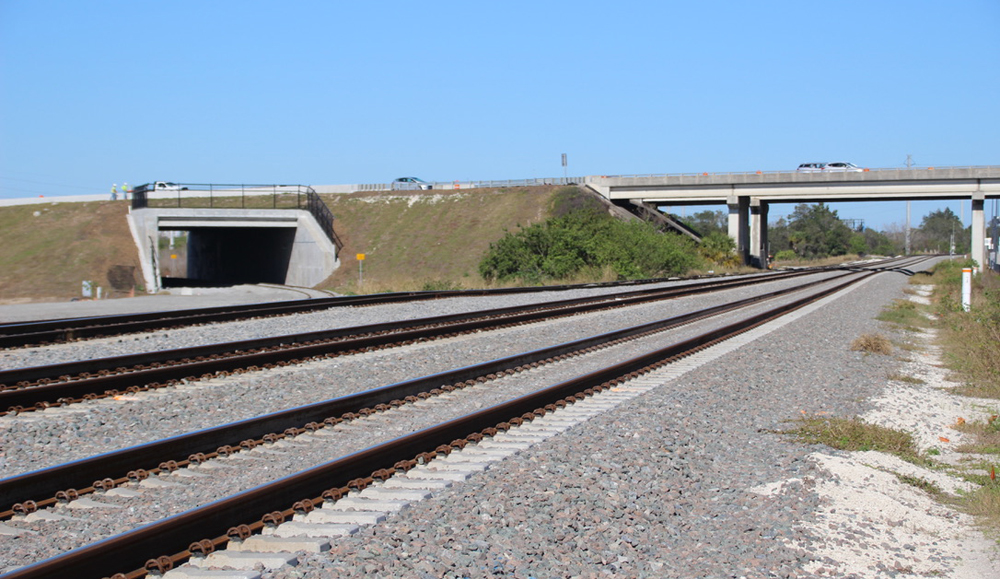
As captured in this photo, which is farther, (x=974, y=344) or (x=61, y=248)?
(x=61, y=248)

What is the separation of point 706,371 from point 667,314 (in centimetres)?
1013

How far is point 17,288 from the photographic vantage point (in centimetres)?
4497

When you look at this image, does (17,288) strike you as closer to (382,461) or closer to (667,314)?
(667,314)

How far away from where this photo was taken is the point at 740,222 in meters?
70.5

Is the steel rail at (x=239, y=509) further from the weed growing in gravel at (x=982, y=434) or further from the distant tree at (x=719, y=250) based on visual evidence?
the distant tree at (x=719, y=250)

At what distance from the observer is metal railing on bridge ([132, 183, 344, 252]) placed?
55969 mm

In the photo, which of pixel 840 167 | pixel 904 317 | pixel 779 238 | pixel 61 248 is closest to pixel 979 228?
pixel 840 167

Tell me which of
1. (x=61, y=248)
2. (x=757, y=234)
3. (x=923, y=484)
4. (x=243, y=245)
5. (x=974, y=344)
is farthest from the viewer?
(x=757, y=234)

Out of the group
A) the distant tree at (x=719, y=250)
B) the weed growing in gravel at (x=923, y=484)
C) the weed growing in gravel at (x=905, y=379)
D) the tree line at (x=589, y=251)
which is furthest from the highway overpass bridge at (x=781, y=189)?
the weed growing in gravel at (x=923, y=484)

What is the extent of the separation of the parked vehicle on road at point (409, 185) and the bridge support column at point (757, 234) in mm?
27853

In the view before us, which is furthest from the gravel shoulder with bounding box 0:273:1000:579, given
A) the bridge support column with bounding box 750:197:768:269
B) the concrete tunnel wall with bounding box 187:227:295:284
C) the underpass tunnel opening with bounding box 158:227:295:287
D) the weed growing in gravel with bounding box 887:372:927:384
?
the bridge support column with bounding box 750:197:768:269

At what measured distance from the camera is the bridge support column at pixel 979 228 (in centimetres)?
6231

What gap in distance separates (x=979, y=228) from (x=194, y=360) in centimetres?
6608

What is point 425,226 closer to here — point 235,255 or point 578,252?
point 235,255
